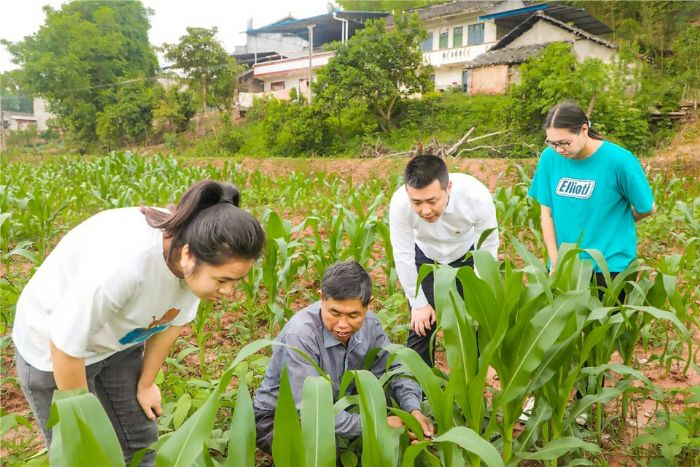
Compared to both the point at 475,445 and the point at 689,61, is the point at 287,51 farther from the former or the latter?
the point at 475,445

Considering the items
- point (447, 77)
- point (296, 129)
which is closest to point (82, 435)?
point (296, 129)

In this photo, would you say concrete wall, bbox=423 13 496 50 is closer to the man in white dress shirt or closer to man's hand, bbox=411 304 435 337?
the man in white dress shirt

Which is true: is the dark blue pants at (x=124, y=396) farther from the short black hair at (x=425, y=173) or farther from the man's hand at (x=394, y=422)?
the short black hair at (x=425, y=173)

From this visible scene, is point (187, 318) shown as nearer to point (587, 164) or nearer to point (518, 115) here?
point (587, 164)

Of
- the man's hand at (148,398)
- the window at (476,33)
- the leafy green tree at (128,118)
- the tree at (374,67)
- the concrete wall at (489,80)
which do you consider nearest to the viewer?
the man's hand at (148,398)

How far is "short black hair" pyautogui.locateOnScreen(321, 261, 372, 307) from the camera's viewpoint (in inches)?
75.6

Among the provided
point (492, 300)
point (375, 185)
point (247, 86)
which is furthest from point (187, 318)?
point (247, 86)

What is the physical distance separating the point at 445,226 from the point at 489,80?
18825 mm

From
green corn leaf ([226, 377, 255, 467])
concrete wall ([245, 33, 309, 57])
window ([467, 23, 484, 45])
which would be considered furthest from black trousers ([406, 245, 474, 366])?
concrete wall ([245, 33, 309, 57])

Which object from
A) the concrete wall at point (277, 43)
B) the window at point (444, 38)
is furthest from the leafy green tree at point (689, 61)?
the concrete wall at point (277, 43)

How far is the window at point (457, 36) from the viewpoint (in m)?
22.8

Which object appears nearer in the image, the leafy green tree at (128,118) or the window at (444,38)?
the window at (444,38)

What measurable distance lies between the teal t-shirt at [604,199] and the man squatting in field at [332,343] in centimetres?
111

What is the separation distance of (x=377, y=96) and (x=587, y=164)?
15.8m
